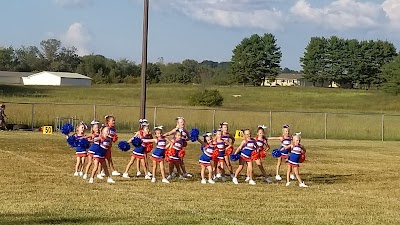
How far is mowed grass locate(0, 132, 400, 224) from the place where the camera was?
12.8 m

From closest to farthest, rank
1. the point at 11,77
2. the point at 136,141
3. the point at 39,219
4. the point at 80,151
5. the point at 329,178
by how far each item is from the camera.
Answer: the point at 39,219
the point at 136,141
the point at 80,151
the point at 329,178
the point at 11,77

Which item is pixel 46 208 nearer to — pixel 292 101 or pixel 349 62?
pixel 292 101

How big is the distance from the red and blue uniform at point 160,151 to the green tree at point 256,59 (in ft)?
379

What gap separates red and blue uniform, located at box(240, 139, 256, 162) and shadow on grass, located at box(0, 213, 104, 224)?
293 inches

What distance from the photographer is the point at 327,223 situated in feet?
41.9

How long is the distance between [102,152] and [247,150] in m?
3.76

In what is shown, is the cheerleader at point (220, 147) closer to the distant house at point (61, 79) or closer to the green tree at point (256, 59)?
the distant house at point (61, 79)

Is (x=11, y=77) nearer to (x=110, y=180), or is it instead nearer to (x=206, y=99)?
(x=206, y=99)

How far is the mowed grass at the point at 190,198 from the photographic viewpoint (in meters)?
12.8

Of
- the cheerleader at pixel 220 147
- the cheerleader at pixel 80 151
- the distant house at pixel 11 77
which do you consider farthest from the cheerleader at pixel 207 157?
the distant house at pixel 11 77

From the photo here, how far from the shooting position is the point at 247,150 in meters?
19.2

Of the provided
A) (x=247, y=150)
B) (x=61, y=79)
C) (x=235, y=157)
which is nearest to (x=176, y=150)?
(x=235, y=157)

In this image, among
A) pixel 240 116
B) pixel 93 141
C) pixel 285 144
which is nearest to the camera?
pixel 93 141

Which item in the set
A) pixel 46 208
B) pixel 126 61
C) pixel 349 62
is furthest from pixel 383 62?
pixel 46 208
